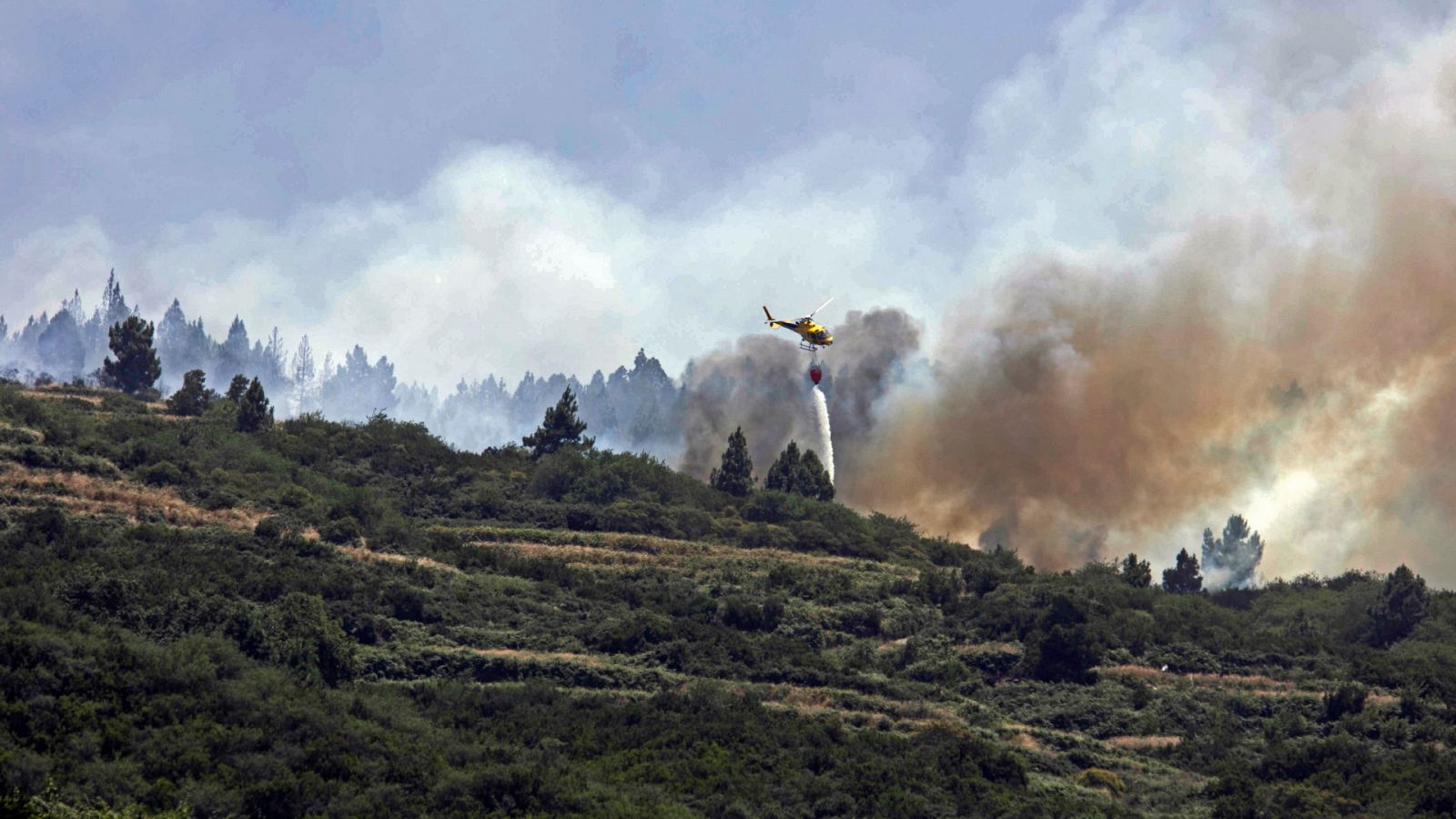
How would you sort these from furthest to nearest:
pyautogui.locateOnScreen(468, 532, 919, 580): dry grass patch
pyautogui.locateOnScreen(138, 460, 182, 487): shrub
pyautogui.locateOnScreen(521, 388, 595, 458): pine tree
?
pyautogui.locateOnScreen(521, 388, 595, 458): pine tree
pyautogui.locateOnScreen(468, 532, 919, 580): dry grass patch
pyautogui.locateOnScreen(138, 460, 182, 487): shrub

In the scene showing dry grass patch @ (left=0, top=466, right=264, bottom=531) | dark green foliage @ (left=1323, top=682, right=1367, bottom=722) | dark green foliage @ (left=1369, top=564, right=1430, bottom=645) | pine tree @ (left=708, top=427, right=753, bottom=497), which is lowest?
dark green foliage @ (left=1323, top=682, right=1367, bottom=722)

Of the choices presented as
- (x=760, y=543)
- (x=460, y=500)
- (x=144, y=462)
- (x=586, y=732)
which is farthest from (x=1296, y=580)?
(x=144, y=462)

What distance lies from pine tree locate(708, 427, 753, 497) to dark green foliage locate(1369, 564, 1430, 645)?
49340 mm

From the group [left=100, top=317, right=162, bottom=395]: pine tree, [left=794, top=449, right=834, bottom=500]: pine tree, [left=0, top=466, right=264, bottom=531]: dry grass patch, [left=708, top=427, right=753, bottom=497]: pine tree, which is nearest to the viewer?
[left=0, top=466, right=264, bottom=531]: dry grass patch

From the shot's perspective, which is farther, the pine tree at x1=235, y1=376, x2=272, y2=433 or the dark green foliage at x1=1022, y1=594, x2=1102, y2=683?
the pine tree at x1=235, y1=376, x2=272, y2=433

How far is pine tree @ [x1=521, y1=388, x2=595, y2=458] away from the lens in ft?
452

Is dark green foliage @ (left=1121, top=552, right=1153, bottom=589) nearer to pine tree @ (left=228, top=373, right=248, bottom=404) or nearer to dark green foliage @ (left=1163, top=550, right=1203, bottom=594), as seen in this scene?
dark green foliage @ (left=1163, top=550, right=1203, bottom=594)

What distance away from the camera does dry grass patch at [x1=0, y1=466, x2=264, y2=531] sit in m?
91.6

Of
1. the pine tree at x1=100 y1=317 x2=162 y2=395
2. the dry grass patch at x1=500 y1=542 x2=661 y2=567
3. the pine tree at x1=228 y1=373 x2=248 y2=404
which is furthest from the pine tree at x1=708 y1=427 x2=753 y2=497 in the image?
the pine tree at x1=100 y1=317 x2=162 y2=395

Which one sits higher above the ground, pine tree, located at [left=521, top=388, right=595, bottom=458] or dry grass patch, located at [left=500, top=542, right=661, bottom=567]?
pine tree, located at [left=521, top=388, right=595, bottom=458]

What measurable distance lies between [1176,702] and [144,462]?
216 ft

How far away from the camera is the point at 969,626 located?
9612 cm

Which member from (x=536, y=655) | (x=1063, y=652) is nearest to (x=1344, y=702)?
(x=1063, y=652)

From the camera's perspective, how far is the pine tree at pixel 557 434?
452 ft
